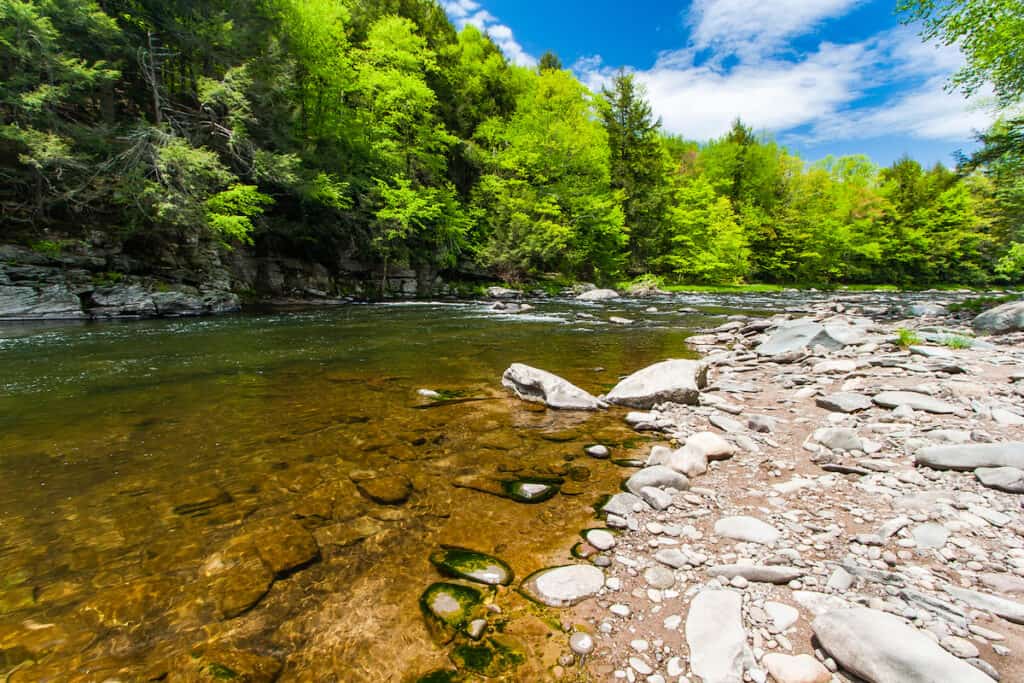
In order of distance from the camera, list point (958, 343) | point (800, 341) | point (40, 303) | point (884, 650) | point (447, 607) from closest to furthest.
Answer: point (884, 650) < point (447, 607) < point (958, 343) < point (800, 341) < point (40, 303)

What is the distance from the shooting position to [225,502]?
319 centimetres

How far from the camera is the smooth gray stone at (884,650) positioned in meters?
1.43

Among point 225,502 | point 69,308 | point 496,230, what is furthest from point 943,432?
point 496,230

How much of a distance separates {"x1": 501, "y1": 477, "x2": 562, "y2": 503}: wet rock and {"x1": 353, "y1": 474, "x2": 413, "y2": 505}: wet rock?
844mm

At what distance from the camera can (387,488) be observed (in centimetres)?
348

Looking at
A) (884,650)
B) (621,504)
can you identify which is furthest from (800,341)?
(884,650)

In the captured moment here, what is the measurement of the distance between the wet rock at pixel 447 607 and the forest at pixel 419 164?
57.5ft

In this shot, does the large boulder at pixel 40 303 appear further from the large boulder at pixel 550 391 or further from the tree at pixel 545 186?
the tree at pixel 545 186

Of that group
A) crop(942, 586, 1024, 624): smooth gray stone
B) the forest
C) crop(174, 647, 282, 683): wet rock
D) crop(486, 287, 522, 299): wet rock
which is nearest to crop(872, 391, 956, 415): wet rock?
crop(942, 586, 1024, 624): smooth gray stone

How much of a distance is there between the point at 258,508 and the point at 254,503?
3.7 inches

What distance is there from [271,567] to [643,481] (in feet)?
9.06

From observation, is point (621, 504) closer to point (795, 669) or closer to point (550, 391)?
point (795, 669)

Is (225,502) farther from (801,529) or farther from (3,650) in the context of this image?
(801,529)

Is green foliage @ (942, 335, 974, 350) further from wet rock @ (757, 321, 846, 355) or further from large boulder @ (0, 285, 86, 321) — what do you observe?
large boulder @ (0, 285, 86, 321)
